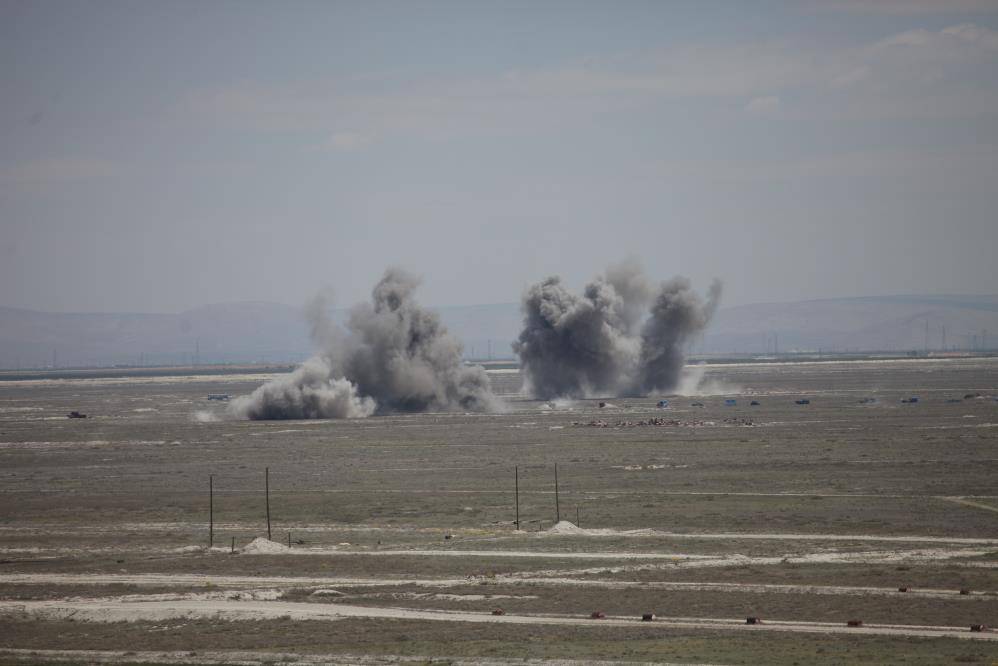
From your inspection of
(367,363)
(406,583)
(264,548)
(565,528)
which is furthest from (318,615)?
(367,363)

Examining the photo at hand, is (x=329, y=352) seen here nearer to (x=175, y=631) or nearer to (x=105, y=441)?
(x=105, y=441)

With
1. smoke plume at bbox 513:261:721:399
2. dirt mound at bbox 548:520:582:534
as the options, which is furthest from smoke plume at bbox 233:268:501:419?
dirt mound at bbox 548:520:582:534

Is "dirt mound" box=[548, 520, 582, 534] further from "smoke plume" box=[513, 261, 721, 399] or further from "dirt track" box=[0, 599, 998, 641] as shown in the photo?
"smoke plume" box=[513, 261, 721, 399]

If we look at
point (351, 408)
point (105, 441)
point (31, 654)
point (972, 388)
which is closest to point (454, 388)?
point (351, 408)

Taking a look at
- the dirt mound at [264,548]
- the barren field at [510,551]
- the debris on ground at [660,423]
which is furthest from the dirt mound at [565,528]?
the debris on ground at [660,423]

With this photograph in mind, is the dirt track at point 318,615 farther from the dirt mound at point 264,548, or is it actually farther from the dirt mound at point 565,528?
the dirt mound at point 565,528

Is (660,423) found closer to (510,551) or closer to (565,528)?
(565,528)
